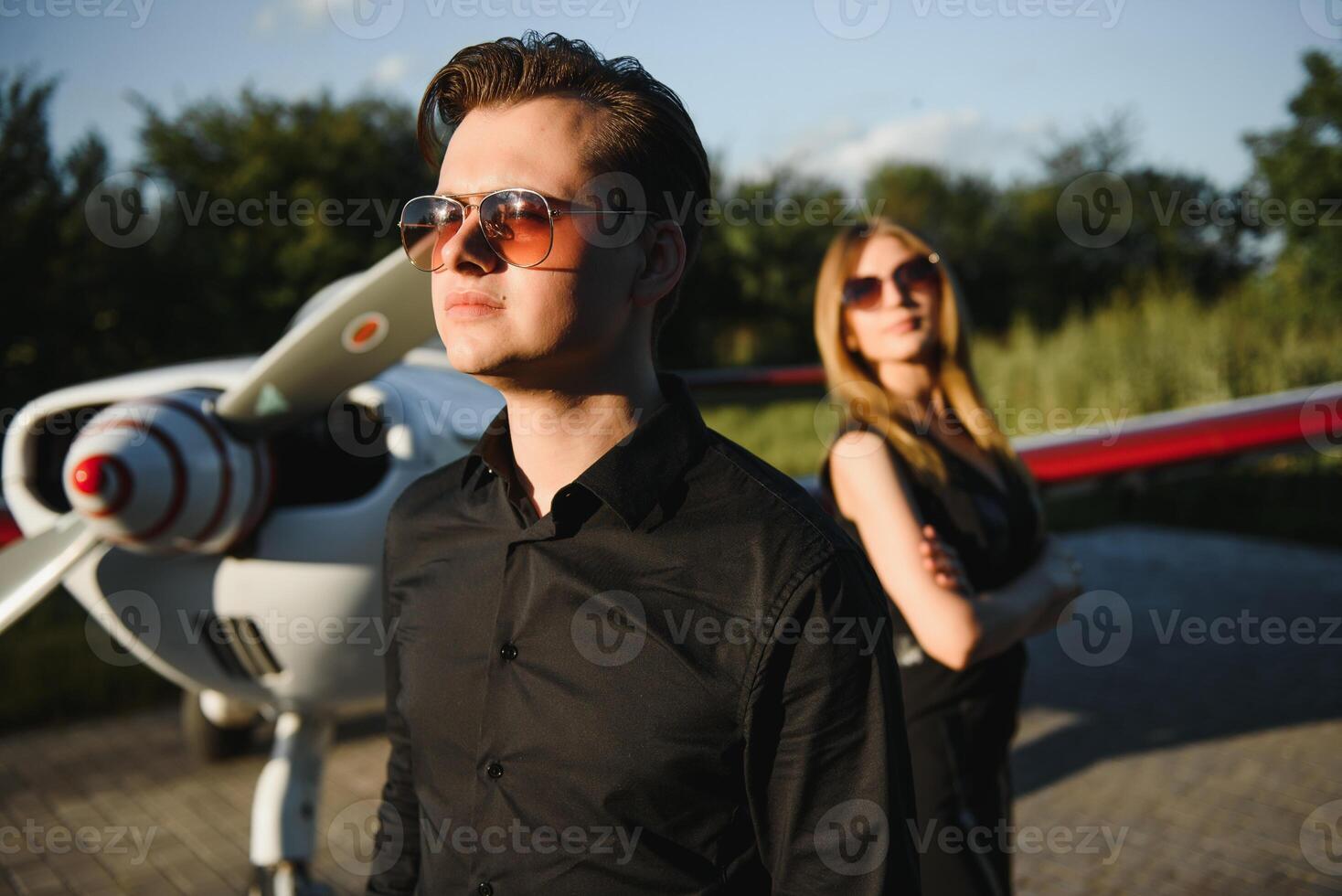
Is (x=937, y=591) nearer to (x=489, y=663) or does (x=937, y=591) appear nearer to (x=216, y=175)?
(x=489, y=663)

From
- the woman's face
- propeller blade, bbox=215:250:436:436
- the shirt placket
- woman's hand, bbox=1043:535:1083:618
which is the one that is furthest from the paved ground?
the shirt placket

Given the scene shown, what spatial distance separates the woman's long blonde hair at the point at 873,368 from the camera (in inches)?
76.4

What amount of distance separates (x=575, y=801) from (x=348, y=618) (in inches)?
77.5

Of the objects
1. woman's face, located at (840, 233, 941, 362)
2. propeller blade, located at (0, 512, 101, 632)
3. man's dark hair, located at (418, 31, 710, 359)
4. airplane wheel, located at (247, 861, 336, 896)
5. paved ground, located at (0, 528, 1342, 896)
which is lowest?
paved ground, located at (0, 528, 1342, 896)

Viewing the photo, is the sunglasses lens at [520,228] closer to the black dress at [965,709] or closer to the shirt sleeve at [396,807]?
the shirt sleeve at [396,807]

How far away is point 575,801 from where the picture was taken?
1.06m

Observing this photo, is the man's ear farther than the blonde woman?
No

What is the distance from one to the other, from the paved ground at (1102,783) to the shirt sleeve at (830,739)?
2983 mm

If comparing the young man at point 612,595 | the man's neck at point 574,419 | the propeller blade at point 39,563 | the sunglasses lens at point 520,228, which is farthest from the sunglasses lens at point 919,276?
the propeller blade at point 39,563

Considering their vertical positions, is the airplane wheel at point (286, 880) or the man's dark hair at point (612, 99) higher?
the man's dark hair at point (612, 99)

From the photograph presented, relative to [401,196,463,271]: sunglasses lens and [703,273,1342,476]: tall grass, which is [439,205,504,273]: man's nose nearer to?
[401,196,463,271]: sunglasses lens

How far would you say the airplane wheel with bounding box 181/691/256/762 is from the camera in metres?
4.91

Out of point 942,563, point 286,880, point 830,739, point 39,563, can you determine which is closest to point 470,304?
point 830,739

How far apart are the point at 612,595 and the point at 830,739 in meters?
0.29
